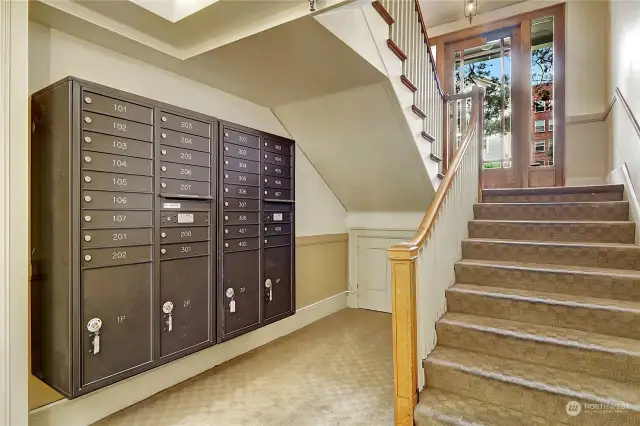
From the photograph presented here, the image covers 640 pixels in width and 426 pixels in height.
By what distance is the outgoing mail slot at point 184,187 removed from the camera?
202 centimetres

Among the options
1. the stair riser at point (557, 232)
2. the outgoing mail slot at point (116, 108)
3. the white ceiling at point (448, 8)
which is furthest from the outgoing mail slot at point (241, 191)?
Result: the white ceiling at point (448, 8)

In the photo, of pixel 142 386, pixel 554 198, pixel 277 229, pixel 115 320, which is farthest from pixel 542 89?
pixel 142 386

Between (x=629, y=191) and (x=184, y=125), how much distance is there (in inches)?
123

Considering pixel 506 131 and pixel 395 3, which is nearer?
pixel 395 3

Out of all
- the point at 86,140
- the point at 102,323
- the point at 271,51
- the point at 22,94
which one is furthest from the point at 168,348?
the point at 271,51

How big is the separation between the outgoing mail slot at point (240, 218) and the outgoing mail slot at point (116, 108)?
0.77 m

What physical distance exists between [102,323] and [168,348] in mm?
427

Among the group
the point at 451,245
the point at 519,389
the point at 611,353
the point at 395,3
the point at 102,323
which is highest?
the point at 395,3

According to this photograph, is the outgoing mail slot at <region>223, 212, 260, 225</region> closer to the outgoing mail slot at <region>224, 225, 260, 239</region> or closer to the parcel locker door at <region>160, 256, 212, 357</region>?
the outgoing mail slot at <region>224, 225, 260, 239</region>

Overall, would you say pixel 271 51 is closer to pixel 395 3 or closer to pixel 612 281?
pixel 395 3

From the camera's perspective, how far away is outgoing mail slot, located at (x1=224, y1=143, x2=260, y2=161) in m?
2.40

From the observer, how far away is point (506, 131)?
13.9ft

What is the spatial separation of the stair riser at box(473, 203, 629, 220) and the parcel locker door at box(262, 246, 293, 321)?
1.70 meters

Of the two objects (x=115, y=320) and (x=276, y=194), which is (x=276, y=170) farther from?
(x=115, y=320)
